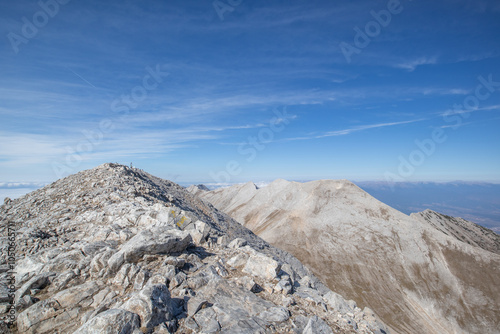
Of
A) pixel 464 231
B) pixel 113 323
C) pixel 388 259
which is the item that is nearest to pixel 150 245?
pixel 113 323

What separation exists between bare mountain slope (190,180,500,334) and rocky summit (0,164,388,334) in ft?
143

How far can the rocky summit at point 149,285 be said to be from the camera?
6.32 metres

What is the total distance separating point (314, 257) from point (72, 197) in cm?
5610

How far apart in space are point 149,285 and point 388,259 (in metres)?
62.9

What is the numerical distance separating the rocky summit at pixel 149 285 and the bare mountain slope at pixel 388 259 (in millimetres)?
43574

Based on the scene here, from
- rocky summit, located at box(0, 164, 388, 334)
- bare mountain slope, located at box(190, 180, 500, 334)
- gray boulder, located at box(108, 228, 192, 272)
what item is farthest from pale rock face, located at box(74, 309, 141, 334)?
bare mountain slope, located at box(190, 180, 500, 334)

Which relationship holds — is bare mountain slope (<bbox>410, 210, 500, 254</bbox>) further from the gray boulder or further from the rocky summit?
the gray boulder

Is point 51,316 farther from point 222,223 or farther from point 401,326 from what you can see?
point 401,326

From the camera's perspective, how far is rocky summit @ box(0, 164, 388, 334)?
6320mm

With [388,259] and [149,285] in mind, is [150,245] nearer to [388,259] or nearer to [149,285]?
[149,285]

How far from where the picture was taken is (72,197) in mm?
16234

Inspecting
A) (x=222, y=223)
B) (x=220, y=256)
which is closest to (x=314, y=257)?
(x=222, y=223)

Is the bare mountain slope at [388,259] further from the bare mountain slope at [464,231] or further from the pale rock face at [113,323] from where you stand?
the pale rock face at [113,323]

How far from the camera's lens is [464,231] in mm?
88500
